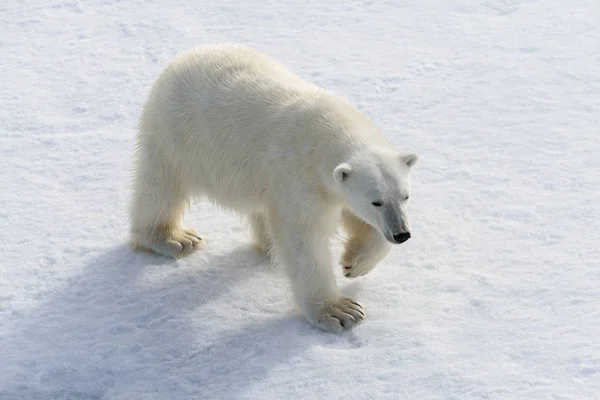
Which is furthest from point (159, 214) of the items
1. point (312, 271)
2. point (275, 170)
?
point (312, 271)

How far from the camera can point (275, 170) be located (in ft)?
14.9

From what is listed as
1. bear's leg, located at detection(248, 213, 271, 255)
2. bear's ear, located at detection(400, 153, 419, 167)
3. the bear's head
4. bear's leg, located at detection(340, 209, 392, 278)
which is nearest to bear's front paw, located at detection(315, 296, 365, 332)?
bear's leg, located at detection(340, 209, 392, 278)

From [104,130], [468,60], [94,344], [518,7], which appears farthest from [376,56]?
[94,344]

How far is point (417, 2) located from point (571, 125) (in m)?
2.27

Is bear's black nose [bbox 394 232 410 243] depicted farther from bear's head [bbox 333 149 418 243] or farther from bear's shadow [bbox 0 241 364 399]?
bear's shadow [bbox 0 241 364 399]

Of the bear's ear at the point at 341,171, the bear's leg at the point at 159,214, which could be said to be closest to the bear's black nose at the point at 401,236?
Answer: the bear's ear at the point at 341,171

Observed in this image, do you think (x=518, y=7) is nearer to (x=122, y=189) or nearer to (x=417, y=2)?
(x=417, y=2)

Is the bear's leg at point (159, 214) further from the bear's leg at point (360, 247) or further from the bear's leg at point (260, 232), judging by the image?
the bear's leg at point (360, 247)

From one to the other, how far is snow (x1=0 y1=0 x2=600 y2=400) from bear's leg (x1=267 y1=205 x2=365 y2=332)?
81mm

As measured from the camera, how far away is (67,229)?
552 centimetres

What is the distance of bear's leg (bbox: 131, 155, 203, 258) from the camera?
511 cm

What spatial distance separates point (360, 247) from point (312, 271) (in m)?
0.35

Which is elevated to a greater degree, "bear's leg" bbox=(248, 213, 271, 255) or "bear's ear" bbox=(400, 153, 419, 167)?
"bear's ear" bbox=(400, 153, 419, 167)

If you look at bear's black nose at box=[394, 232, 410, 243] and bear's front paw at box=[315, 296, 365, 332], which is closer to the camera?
bear's black nose at box=[394, 232, 410, 243]
